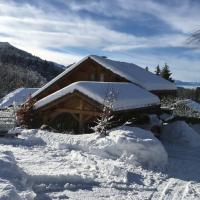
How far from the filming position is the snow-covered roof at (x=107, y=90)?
728 inches

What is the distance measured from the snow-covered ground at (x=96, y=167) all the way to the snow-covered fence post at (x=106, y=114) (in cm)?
44

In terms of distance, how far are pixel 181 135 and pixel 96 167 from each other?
346 inches

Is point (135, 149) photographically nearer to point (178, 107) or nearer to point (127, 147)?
point (127, 147)

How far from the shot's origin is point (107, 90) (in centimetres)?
1962

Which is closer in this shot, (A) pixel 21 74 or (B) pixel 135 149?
(B) pixel 135 149

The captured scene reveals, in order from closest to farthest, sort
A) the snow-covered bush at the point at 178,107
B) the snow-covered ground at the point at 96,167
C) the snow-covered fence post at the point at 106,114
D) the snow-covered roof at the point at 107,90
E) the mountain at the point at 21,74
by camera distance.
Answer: the snow-covered ground at the point at 96,167
the snow-covered fence post at the point at 106,114
the snow-covered roof at the point at 107,90
the snow-covered bush at the point at 178,107
the mountain at the point at 21,74

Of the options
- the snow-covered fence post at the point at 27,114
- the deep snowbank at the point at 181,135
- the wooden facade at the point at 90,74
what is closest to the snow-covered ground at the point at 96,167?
the deep snowbank at the point at 181,135

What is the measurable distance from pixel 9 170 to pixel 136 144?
584 cm

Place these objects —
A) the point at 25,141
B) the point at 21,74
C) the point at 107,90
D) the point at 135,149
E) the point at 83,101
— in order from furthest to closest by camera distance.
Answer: the point at 21,74
the point at 107,90
the point at 83,101
the point at 25,141
the point at 135,149

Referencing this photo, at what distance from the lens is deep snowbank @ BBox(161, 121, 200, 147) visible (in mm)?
19781

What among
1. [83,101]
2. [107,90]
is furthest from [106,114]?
[107,90]

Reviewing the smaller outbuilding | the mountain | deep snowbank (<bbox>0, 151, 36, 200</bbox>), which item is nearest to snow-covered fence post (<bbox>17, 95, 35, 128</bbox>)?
the smaller outbuilding

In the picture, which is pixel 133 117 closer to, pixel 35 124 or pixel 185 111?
pixel 35 124

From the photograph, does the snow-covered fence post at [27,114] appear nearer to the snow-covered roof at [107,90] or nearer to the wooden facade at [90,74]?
the snow-covered roof at [107,90]
